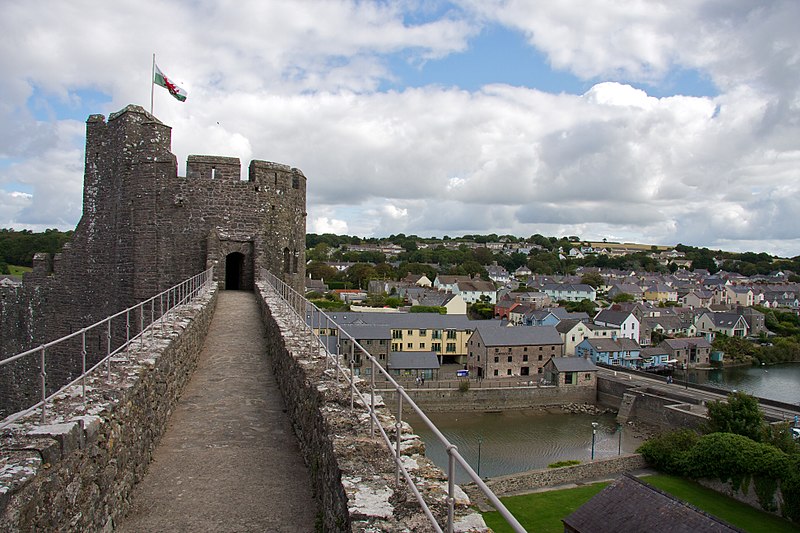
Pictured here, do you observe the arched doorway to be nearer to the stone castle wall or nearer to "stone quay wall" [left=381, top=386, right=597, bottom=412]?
the stone castle wall

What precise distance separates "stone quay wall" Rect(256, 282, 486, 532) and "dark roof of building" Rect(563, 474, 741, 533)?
45.8ft

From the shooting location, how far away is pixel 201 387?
25.1ft

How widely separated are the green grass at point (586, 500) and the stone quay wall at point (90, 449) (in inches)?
629

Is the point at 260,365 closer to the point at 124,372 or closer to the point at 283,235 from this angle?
the point at 124,372

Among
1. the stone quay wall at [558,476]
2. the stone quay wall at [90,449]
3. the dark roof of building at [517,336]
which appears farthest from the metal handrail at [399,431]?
the dark roof of building at [517,336]

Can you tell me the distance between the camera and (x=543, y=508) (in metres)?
21.3

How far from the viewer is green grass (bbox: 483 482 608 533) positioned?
19461 mm

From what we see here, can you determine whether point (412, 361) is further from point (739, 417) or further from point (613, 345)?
point (613, 345)

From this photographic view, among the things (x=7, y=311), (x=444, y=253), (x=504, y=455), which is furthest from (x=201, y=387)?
(x=444, y=253)

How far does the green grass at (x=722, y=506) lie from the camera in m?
22.0

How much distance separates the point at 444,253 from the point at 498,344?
8780cm

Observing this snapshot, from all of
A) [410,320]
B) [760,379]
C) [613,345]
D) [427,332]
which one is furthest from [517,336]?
[760,379]

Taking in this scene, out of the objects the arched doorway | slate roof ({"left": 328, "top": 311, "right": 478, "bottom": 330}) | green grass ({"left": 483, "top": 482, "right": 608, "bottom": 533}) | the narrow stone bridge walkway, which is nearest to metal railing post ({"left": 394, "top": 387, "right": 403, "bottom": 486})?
the narrow stone bridge walkway

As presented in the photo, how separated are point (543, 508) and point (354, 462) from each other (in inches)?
790
